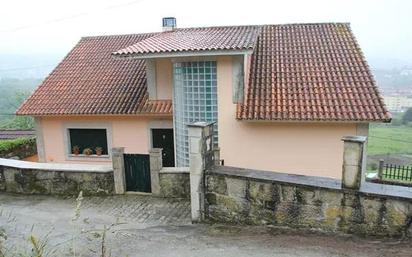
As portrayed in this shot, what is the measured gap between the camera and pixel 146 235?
7.45 m

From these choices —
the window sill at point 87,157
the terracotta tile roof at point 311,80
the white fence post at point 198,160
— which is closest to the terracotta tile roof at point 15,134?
the window sill at point 87,157

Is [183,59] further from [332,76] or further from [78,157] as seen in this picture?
[78,157]

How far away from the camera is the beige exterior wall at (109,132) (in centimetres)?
1423

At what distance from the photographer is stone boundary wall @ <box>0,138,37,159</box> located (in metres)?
17.1

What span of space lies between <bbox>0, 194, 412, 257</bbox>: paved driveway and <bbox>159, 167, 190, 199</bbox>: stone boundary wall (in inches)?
12.3

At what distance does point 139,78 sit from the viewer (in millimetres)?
14969

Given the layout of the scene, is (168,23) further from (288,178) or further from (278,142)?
(288,178)

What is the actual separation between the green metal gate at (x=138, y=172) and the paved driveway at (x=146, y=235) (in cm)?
33

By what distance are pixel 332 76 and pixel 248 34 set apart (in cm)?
319

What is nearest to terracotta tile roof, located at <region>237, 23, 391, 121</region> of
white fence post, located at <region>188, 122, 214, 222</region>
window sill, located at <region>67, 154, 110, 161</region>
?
white fence post, located at <region>188, 122, 214, 222</region>

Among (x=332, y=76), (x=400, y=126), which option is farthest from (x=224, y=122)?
(x=400, y=126)

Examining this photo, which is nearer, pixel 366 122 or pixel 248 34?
pixel 366 122

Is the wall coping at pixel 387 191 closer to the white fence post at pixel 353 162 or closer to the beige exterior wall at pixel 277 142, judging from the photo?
the white fence post at pixel 353 162

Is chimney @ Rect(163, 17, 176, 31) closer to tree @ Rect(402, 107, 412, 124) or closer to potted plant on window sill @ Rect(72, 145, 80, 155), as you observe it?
potted plant on window sill @ Rect(72, 145, 80, 155)
